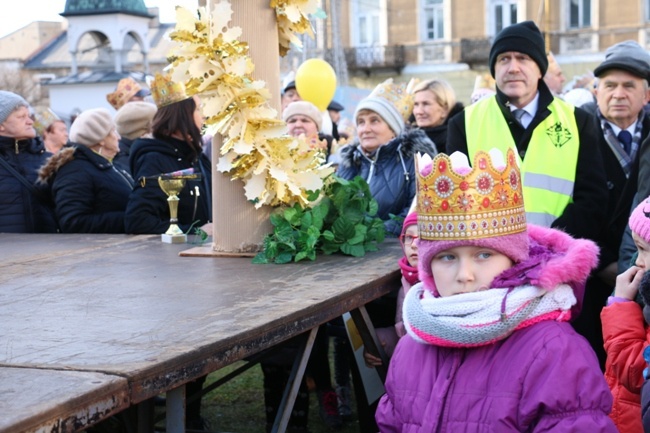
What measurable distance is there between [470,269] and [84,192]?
10.8 ft

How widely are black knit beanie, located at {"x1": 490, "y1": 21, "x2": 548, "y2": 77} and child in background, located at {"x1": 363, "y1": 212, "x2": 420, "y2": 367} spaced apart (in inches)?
36.3

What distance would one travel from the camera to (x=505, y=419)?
2562mm

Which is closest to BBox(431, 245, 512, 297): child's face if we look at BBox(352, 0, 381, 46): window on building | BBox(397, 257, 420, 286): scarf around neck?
BBox(397, 257, 420, 286): scarf around neck

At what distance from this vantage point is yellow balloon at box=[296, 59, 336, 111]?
Answer: 32.0 feet

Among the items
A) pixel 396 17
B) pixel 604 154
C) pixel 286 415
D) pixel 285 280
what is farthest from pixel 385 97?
pixel 396 17

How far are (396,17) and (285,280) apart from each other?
31348 mm

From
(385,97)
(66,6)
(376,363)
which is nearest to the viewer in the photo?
(376,363)

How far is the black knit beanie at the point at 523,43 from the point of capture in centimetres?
432

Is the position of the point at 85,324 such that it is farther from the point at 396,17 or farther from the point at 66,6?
the point at 396,17

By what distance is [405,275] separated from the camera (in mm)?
3805

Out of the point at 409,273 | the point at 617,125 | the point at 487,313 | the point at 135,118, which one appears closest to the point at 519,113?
the point at 617,125

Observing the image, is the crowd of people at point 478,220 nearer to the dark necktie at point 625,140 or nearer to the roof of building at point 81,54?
the dark necktie at point 625,140

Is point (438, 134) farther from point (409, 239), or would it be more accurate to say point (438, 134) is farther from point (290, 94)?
point (290, 94)

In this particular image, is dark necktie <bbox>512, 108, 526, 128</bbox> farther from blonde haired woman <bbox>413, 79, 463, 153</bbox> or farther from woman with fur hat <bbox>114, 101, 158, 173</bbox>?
woman with fur hat <bbox>114, 101, 158, 173</bbox>
